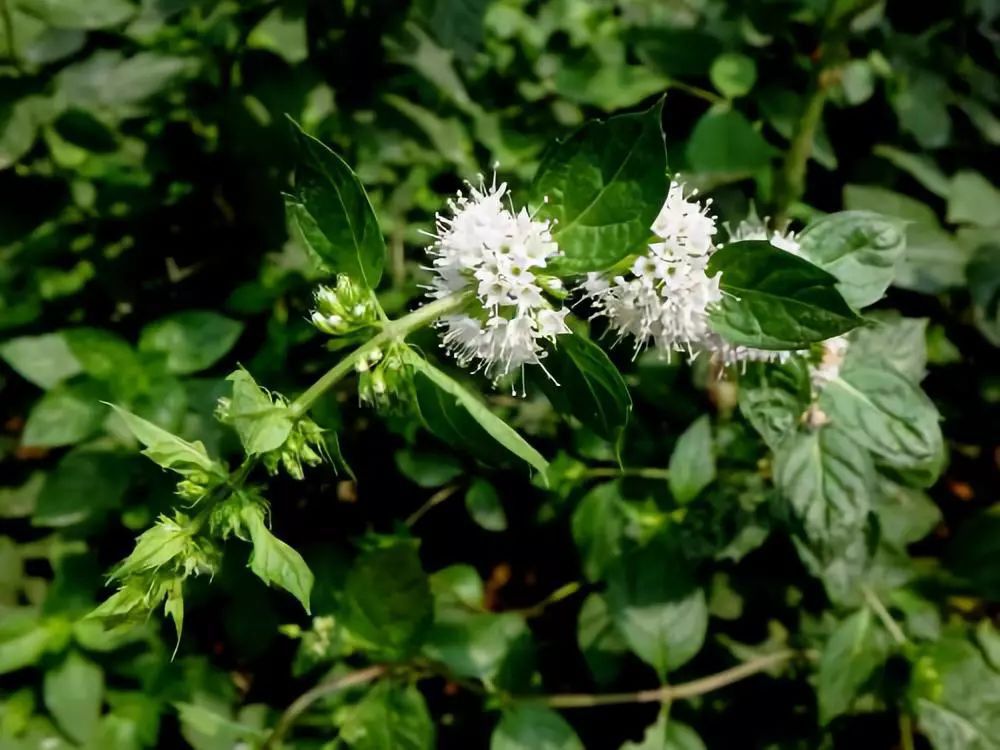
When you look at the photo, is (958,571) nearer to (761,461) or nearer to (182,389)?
(761,461)

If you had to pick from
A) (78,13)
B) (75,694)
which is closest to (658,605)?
(75,694)

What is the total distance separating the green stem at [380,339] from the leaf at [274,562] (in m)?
0.11

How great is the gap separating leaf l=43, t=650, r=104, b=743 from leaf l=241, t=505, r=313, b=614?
0.87 metres

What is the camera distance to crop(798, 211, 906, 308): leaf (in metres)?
1.19

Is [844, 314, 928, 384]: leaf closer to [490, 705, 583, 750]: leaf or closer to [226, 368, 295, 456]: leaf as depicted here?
[490, 705, 583, 750]: leaf

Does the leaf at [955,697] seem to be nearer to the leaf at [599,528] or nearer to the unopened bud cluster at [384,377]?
the leaf at [599,528]

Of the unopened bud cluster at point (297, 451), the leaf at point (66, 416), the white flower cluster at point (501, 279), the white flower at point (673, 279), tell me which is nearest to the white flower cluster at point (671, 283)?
the white flower at point (673, 279)

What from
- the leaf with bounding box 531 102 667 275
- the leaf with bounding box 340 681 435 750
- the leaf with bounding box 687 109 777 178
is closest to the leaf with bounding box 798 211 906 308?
the leaf with bounding box 531 102 667 275

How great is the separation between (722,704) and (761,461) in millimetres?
501

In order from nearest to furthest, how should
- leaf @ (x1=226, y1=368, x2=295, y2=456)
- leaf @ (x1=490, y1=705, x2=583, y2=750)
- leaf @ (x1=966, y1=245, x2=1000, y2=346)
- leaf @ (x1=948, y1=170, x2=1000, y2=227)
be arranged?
leaf @ (x1=226, y1=368, x2=295, y2=456) → leaf @ (x1=490, y1=705, x2=583, y2=750) → leaf @ (x1=966, y1=245, x2=1000, y2=346) → leaf @ (x1=948, y1=170, x2=1000, y2=227)

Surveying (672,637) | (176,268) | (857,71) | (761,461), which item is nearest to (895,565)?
(761,461)

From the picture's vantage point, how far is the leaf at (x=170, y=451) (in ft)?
2.85

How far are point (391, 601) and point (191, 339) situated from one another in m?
0.61

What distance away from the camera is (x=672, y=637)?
4.73 ft
